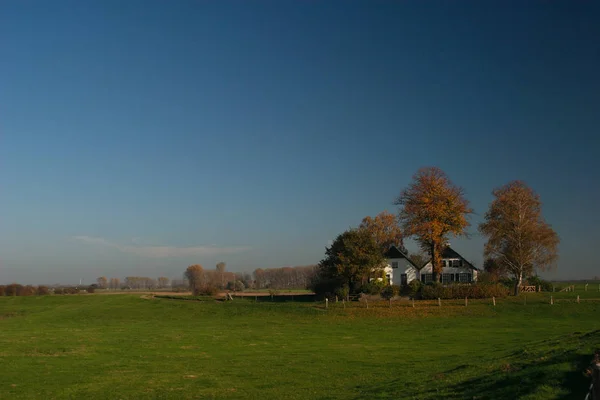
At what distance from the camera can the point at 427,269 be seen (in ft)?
299

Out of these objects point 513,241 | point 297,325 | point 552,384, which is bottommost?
point 297,325

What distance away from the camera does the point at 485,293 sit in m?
65.1

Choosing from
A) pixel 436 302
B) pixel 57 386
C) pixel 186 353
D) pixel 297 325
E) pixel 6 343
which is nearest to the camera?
pixel 57 386

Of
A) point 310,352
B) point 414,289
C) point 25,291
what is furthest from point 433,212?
point 25,291

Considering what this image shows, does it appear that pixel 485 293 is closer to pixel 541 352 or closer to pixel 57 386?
pixel 541 352

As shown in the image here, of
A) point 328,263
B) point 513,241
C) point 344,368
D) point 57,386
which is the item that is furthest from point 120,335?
point 513,241

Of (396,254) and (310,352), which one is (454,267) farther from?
(310,352)

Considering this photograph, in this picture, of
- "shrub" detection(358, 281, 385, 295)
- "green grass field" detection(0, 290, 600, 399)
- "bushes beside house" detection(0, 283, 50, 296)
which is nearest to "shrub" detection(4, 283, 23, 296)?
"bushes beside house" detection(0, 283, 50, 296)

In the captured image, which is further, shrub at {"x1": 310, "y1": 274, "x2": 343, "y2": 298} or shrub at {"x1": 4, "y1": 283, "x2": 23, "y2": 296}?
shrub at {"x1": 4, "y1": 283, "x2": 23, "y2": 296}

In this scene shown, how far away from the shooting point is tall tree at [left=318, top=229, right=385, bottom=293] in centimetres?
7194

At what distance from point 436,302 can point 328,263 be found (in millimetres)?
18177

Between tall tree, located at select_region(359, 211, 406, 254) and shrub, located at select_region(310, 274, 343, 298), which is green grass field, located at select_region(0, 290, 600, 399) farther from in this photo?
tall tree, located at select_region(359, 211, 406, 254)

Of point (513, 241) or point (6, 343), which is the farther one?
point (513, 241)

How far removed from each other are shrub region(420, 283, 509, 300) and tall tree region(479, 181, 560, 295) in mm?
8909
